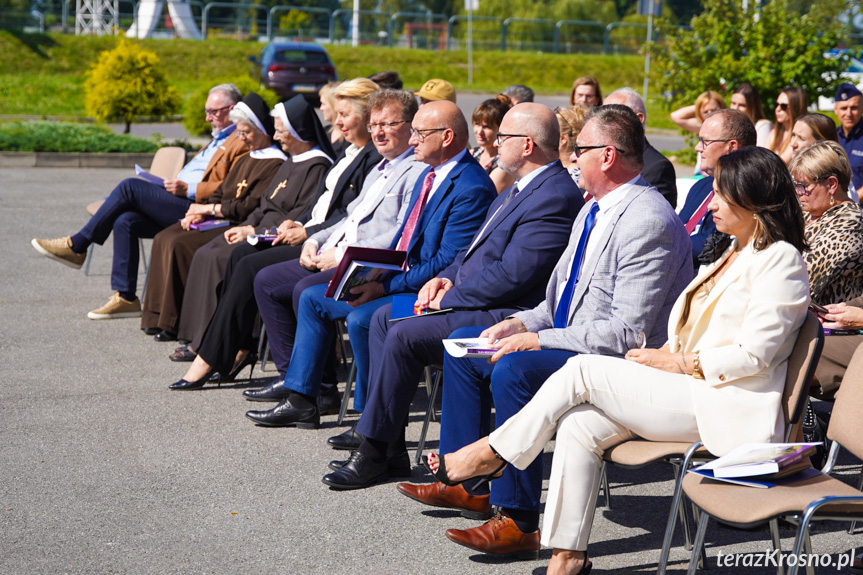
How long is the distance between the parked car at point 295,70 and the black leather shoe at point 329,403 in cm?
2173

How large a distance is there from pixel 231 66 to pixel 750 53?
25.9 metres

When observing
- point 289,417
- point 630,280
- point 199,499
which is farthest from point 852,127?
point 199,499

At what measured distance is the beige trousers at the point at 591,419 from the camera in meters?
3.44

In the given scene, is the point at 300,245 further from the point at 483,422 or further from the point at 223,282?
the point at 483,422

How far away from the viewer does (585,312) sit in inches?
159

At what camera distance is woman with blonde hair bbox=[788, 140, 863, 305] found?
15.0 ft

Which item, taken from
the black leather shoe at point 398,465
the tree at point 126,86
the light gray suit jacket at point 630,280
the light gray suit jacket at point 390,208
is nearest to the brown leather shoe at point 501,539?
the light gray suit jacket at point 630,280

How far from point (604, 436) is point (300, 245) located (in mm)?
3476

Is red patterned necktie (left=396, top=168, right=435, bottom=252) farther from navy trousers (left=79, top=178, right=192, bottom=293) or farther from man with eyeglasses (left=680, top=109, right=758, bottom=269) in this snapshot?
navy trousers (left=79, top=178, right=192, bottom=293)

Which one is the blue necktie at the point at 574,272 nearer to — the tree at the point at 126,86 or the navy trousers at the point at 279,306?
the navy trousers at the point at 279,306

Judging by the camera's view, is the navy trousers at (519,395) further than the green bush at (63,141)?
No

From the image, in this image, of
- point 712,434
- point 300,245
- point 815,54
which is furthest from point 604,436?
point 815,54

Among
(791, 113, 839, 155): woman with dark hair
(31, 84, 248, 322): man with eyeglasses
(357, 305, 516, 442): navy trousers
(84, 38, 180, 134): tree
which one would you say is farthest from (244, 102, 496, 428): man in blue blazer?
(84, 38, 180, 134): tree

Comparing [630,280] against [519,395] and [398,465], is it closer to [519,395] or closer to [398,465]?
[519,395]
